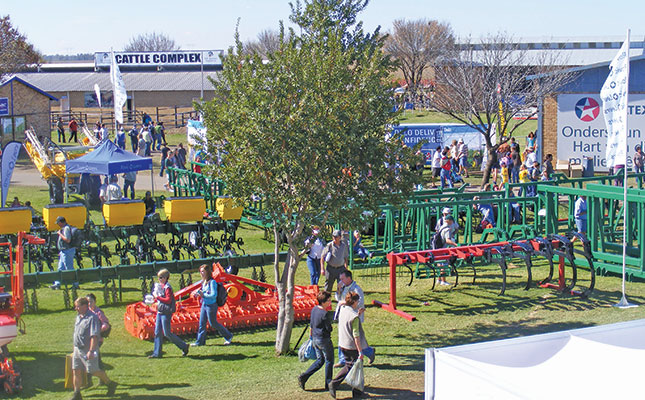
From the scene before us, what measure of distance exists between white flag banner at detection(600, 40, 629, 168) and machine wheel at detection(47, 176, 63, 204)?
51.3 feet

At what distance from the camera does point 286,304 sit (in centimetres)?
1107

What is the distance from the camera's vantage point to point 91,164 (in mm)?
20281

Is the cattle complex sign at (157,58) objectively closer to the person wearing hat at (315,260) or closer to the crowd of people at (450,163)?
the crowd of people at (450,163)

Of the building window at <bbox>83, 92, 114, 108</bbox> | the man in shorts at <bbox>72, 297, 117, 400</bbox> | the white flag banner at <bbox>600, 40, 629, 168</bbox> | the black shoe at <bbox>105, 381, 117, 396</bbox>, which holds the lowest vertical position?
the black shoe at <bbox>105, 381, 117, 396</bbox>

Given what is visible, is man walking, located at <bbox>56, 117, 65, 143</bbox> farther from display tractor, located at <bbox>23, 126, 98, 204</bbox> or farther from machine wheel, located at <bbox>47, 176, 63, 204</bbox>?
machine wheel, located at <bbox>47, 176, 63, 204</bbox>

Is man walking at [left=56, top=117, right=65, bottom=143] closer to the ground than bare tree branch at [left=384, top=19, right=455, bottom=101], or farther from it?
closer to the ground

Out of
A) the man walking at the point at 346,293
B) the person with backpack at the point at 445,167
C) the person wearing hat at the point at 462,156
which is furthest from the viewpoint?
the person wearing hat at the point at 462,156

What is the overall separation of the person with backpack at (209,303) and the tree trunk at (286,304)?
853 millimetres

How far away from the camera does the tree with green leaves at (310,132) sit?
9.94m

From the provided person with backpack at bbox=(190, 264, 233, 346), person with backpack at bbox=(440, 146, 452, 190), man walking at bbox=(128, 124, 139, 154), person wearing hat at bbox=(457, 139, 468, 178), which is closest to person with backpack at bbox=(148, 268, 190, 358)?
person with backpack at bbox=(190, 264, 233, 346)

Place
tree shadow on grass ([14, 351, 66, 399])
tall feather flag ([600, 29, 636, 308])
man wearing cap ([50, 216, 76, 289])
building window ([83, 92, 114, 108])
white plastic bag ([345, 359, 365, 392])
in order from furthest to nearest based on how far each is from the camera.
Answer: building window ([83, 92, 114, 108]) → man wearing cap ([50, 216, 76, 289]) → tall feather flag ([600, 29, 636, 308]) → tree shadow on grass ([14, 351, 66, 399]) → white plastic bag ([345, 359, 365, 392])

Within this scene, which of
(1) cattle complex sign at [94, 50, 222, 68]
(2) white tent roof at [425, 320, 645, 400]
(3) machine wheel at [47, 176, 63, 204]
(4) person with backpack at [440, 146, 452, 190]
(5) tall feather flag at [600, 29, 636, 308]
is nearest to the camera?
(2) white tent roof at [425, 320, 645, 400]

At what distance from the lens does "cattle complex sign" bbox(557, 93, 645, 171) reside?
98.5 ft

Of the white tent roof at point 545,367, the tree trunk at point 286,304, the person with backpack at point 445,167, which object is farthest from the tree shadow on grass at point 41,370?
the person with backpack at point 445,167
